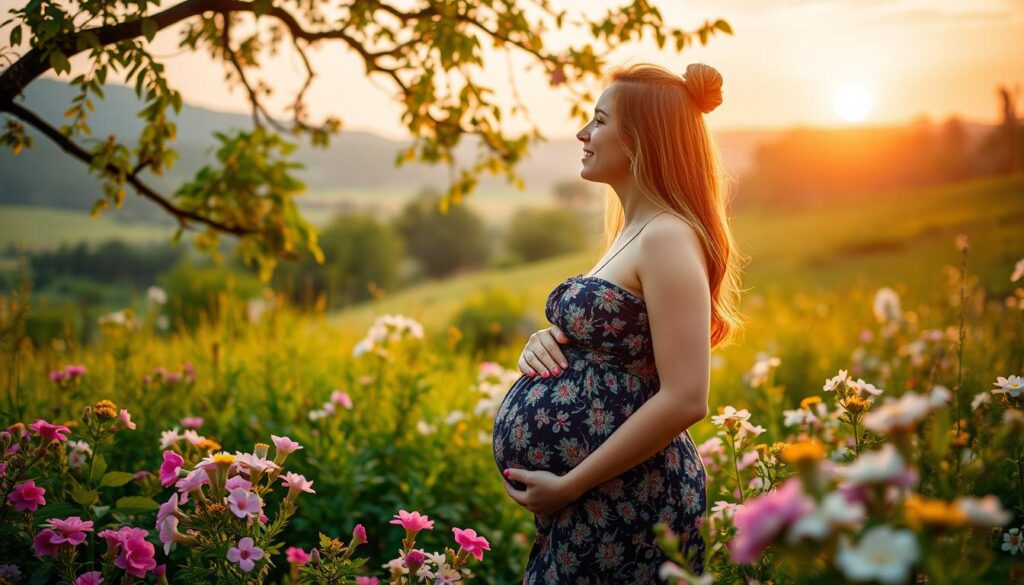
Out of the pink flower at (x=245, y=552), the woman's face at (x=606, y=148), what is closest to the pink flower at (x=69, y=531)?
the pink flower at (x=245, y=552)

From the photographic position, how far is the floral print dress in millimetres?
1812

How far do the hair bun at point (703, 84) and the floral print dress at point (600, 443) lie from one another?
1.95 feet

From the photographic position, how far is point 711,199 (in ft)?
6.54

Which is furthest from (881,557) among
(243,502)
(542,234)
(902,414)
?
(542,234)

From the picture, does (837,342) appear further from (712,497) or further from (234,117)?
(234,117)

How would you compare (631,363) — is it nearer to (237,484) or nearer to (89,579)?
(237,484)

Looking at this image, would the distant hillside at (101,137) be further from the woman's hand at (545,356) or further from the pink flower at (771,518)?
the pink flower at (771,518)

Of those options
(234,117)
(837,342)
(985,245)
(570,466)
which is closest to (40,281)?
(234,117)

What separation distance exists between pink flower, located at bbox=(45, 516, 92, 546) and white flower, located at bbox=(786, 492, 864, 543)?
172cm

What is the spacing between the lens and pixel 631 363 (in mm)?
1858

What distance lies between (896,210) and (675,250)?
11.9 metres

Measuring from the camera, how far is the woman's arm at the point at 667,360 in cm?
169

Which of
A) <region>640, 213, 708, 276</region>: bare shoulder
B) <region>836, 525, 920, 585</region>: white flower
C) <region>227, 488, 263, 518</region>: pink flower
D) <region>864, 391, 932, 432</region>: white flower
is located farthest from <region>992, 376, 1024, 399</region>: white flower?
<region>227, 488, 263, 518</region>: pink flower

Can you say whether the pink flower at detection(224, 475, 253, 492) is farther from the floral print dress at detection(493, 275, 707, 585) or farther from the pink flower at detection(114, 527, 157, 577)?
the floral print dress at detection(493, 275, 707, 585)
